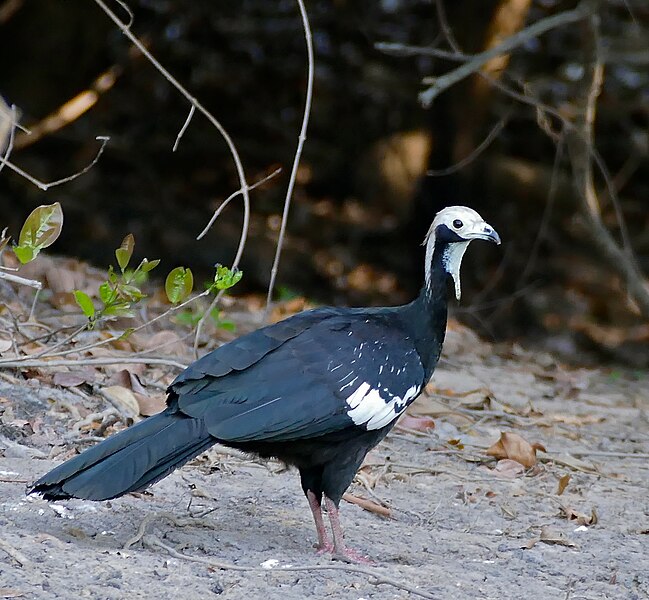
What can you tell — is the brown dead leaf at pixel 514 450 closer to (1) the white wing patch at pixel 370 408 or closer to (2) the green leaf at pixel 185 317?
(1) the white wing patch at pixel 370 408

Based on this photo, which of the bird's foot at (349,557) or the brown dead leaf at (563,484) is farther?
the brown dead leaf at (563,484)

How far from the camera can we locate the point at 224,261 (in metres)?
10.0

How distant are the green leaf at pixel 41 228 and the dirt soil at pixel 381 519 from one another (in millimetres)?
786

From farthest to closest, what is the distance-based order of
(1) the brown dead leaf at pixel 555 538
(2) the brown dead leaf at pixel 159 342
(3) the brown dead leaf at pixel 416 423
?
(2) the brown dead leaf at pixel 159 342 → (3) the brown dead leaf at pixel 416 423 → (1) the brown dead leaf at pixel 555 538

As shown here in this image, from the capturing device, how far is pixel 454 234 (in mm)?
4008

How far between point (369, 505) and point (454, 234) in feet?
3.51

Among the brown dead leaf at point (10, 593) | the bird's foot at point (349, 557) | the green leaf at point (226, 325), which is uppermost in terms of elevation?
the brown dead leaf at point (10, 593)

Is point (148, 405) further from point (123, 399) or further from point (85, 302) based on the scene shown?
point (85, 302)

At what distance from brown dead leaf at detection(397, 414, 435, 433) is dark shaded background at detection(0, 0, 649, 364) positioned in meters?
4.56

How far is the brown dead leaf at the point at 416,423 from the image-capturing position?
516 centimetres

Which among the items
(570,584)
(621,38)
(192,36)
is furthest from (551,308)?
(570,584)

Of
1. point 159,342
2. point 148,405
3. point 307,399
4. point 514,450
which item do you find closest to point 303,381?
point 307,399

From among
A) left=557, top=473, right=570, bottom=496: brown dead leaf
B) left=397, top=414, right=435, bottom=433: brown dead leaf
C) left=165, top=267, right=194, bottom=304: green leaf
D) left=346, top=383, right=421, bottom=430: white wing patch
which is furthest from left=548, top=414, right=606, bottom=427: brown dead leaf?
left=165, top=267, right=194, bottom=304: green leaf

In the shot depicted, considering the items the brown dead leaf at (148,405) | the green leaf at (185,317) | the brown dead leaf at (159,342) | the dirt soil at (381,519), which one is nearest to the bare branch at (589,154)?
the dirt soil at (381,519)
